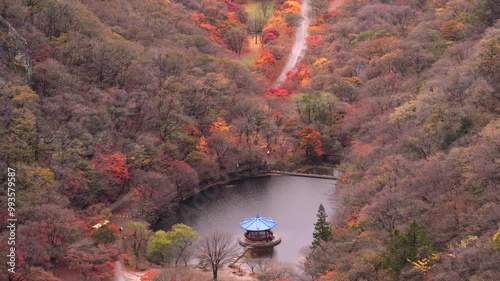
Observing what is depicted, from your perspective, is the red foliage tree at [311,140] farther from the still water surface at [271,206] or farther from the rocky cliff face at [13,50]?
the rocky cliff face at [13,50]

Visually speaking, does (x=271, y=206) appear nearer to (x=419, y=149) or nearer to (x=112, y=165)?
(x=112, y=165)

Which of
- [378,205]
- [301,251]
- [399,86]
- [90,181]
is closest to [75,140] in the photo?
[90,181]

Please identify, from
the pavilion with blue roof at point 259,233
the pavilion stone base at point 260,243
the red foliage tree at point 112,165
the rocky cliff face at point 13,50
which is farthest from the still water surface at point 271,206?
the rocky cliff face at point 13,50

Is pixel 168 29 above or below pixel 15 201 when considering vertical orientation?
above

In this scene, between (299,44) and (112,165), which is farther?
(299,44)

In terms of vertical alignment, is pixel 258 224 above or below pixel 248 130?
below

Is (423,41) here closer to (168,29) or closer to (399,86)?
(399,86)

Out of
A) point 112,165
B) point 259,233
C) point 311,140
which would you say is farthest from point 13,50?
point 311,140
